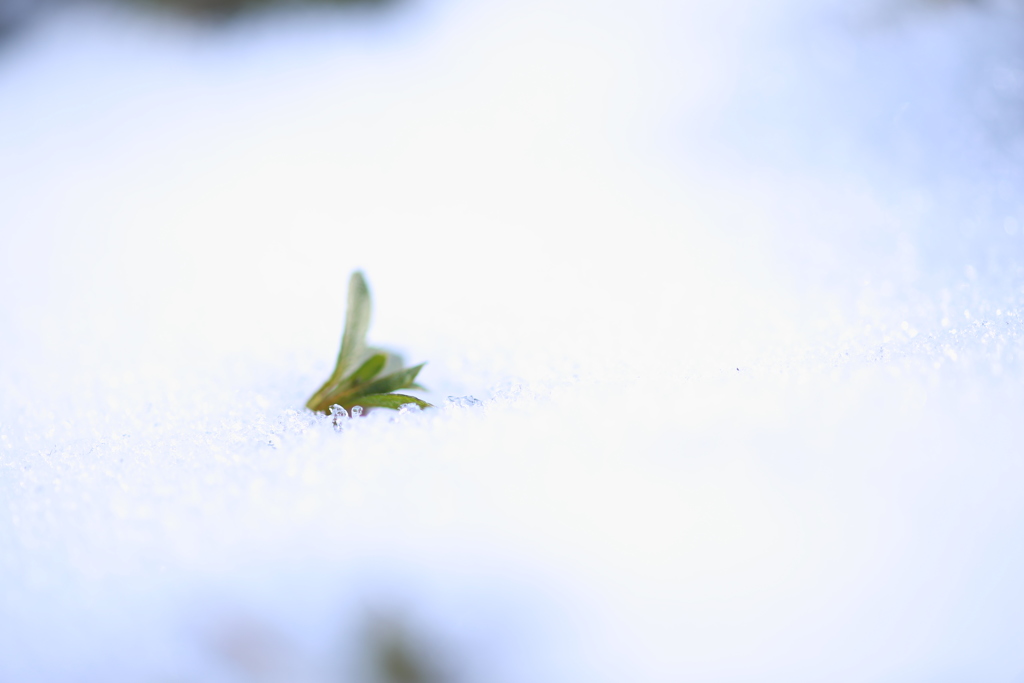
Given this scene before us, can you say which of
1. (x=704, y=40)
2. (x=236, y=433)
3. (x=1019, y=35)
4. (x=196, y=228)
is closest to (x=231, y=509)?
(x=236, y=433)

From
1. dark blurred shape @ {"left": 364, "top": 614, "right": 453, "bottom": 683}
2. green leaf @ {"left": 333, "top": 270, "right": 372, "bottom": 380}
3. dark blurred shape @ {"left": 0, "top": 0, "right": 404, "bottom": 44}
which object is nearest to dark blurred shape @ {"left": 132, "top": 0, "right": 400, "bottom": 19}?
dark blurred shape @ {"left": 0, "top": 0, "right": 404, "bottom": 44}

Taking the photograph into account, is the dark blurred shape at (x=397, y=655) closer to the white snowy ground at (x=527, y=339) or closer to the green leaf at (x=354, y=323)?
the white snowy ground at (x=527, y=339)

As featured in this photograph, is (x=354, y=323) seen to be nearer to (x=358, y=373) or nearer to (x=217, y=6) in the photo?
(x=358, y=373)

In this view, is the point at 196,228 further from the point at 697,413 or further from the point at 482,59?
the point at 697,413

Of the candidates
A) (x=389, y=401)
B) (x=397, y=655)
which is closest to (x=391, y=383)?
(x=389, y=401)

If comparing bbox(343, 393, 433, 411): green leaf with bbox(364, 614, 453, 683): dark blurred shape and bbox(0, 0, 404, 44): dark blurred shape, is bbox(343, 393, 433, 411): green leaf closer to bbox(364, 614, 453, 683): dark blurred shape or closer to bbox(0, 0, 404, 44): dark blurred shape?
bbox(364, 614, 453, 683): dark blurred shape

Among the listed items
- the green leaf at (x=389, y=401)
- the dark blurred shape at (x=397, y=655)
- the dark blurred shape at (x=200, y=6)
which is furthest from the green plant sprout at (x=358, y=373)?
the dark blurred shape at (x=200, y=6)

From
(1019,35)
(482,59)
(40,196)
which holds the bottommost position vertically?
(40,196)
